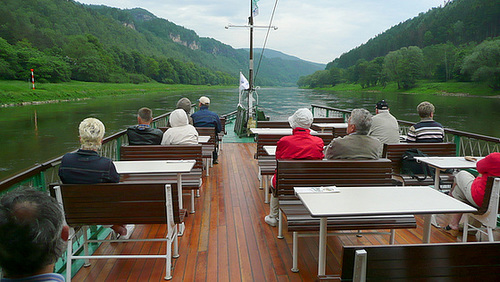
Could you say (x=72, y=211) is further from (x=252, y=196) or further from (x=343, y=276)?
(x=252, y=196)

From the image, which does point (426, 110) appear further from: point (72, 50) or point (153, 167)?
point (72, 50)

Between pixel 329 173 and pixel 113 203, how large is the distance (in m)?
1.71

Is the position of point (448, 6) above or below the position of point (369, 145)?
above

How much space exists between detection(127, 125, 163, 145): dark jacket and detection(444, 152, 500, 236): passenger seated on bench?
3.38 m

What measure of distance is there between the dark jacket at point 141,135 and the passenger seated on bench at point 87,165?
1704 millimetres

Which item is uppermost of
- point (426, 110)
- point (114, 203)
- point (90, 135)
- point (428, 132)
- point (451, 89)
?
point (451, 89)

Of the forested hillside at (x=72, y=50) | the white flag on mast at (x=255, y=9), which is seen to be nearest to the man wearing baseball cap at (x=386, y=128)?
the white flag on mast at (x=255, y=9)

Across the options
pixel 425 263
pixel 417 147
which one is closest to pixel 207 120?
pixel 417 147

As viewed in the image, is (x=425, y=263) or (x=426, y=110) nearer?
(x=425, y=263)

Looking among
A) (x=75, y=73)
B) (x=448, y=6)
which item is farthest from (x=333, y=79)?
(x=75, y=73)

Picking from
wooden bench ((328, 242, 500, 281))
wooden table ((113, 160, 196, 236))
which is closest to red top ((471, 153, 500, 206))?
wooden bench ((328, 242, 500, 281))

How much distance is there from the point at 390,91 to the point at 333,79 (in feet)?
123

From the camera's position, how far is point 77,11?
110 meters

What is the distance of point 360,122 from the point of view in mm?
3047
